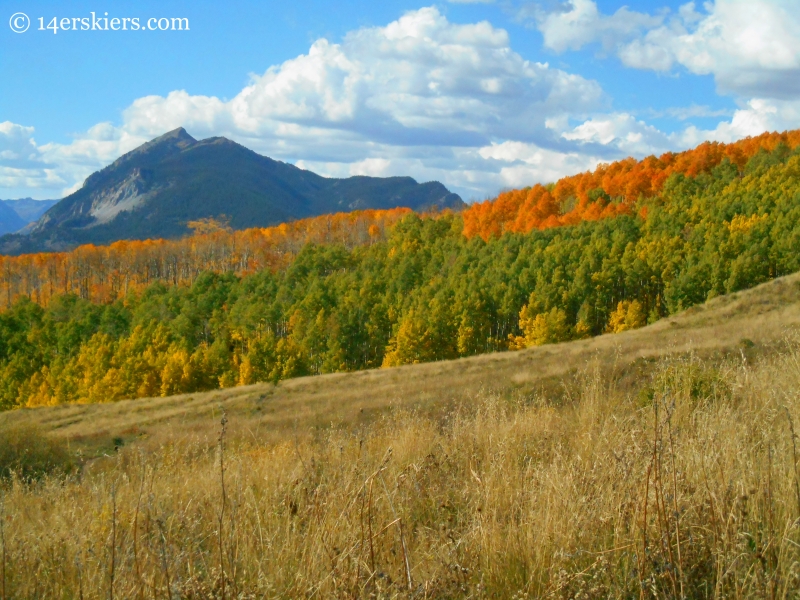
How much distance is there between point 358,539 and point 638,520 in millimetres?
1483

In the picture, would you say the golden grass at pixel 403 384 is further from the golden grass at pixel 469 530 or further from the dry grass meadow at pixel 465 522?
the golden grass at pixel 469 530

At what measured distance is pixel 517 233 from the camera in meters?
90.2

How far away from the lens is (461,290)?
2552 inches

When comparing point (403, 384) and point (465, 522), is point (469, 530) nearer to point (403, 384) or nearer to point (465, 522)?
point (465, 522)

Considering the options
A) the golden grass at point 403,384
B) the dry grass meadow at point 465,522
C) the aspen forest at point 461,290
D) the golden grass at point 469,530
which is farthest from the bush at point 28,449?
the aspen forest at point 461,290

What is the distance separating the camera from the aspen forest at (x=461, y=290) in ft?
195

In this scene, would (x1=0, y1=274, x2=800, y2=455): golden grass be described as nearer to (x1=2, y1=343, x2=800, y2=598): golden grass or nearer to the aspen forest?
(x1=2, y1=343, x2=800, y2=598): golden grass

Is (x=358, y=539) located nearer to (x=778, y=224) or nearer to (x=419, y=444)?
(x=419, y=444)

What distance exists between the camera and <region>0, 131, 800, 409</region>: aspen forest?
5947 cm

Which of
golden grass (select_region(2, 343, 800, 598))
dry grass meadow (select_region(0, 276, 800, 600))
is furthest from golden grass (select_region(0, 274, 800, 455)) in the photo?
golden grass (select_region(2, 343, 800, 598))

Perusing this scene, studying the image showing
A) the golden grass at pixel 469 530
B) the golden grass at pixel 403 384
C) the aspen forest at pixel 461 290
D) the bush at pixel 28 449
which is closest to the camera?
the golden grass at pixel 469 530

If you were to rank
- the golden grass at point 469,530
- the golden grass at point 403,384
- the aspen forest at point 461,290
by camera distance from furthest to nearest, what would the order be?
the aspen forest at point 461,290
the golden grass at point 403,384
the golden grass at point 469,530

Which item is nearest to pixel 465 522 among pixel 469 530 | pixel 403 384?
pixel 469 530

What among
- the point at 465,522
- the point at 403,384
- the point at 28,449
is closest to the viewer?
the point at 465,522
